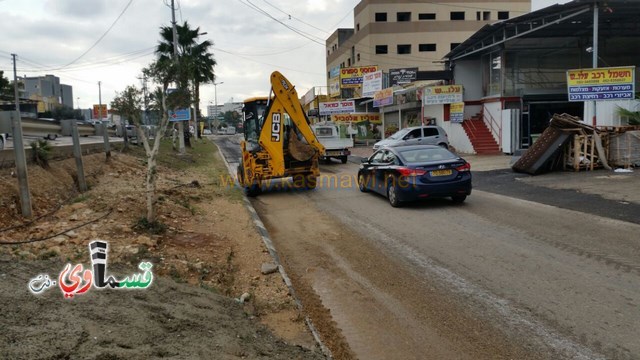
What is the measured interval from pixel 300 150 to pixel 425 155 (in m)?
4.20

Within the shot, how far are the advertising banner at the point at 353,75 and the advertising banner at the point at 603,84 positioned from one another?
2780cm

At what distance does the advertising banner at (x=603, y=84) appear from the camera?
17.4m

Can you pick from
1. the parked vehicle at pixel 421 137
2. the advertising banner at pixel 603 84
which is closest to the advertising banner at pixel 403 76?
the parked vehicle at pixel 421 137

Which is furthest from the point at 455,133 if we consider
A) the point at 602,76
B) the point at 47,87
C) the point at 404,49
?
the point at 47,87

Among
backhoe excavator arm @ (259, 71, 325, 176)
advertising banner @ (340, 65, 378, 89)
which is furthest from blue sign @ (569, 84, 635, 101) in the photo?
advertising banner @ (340, 65, 378, 89)

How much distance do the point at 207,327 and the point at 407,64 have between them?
67277 millimetres

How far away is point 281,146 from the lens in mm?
14250

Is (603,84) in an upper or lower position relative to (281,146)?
upper

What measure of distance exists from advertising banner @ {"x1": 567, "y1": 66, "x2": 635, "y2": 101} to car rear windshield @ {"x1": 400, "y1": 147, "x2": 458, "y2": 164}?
9224mm

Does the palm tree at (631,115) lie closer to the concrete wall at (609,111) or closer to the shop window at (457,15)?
the concrete wall at (609,111)

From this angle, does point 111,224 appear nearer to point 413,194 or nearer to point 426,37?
point 413,194

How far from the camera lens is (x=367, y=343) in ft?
15.4

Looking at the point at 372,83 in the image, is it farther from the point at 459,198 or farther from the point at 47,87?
the point at 47,87

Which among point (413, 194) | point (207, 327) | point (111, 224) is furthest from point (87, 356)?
point (413, 194)
